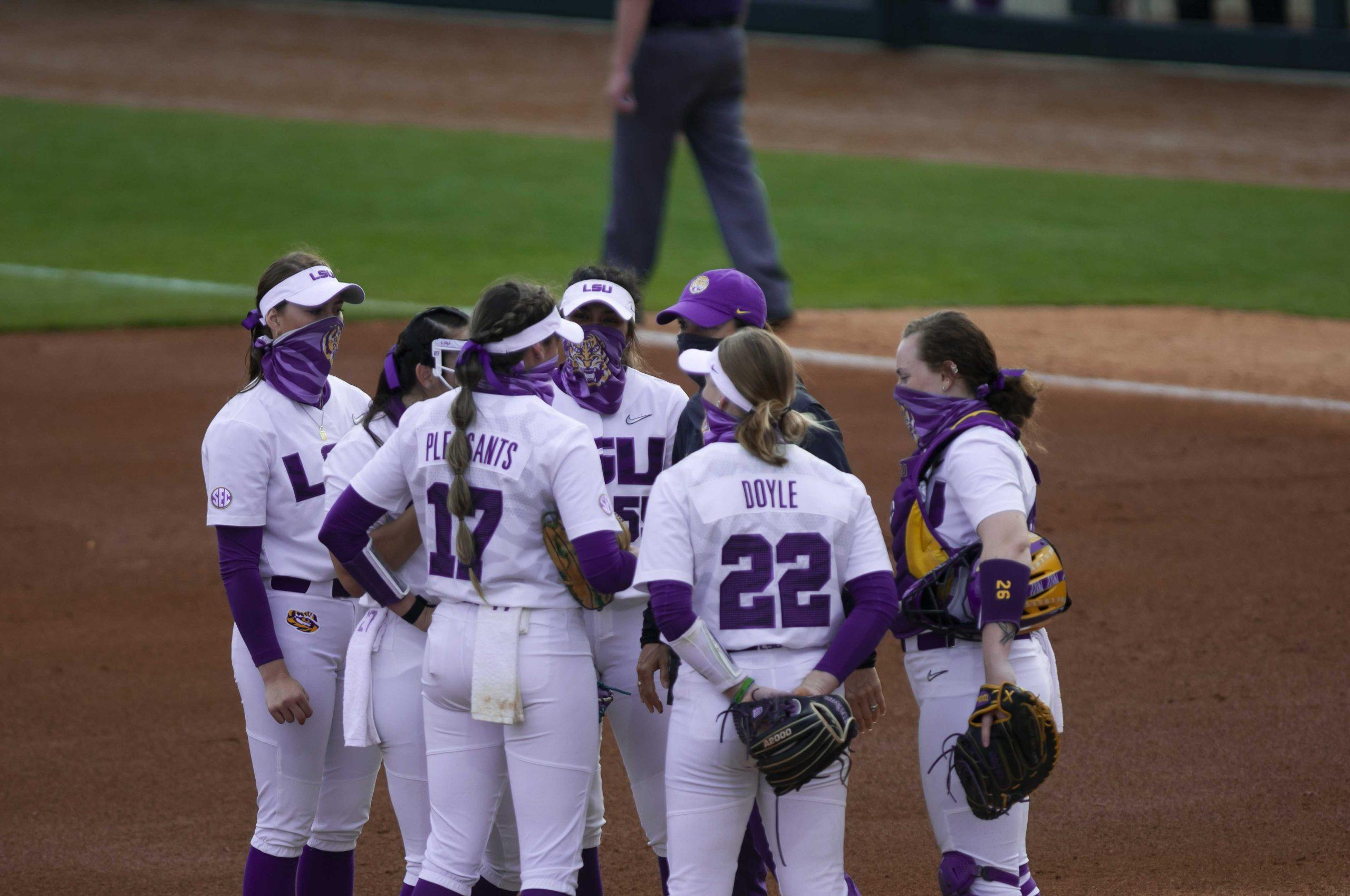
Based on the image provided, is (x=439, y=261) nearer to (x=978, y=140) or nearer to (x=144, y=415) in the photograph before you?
(x=144, y=415)

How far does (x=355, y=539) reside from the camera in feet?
11.1

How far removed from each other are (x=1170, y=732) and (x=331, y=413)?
9.63ft

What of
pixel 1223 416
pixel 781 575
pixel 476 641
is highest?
pixel 781 575

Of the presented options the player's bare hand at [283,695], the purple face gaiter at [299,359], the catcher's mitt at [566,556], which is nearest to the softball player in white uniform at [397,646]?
the player's bare hand at [283,695]

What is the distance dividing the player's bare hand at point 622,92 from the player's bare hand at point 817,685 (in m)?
6.35

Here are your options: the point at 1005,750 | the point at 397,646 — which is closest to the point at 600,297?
the point at 397,646

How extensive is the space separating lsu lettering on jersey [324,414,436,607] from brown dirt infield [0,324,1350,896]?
1108 mm

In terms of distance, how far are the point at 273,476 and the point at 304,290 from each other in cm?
45

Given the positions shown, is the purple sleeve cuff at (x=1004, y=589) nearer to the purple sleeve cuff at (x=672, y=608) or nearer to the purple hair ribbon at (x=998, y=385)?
the purple hair ribbon at (x=998, y=385)

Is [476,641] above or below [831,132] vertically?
above

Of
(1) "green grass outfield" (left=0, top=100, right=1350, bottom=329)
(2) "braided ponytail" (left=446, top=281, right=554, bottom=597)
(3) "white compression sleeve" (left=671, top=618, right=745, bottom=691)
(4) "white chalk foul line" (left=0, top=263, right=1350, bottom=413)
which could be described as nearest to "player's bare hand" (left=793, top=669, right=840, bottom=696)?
(3) "white compression sleeve" (left=671, top=618, right=745, bottom=691)

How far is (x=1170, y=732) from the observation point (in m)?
5.04

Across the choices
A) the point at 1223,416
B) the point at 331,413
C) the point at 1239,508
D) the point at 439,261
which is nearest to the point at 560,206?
the point at 439,261

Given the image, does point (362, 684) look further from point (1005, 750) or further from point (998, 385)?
point (998, 385)
